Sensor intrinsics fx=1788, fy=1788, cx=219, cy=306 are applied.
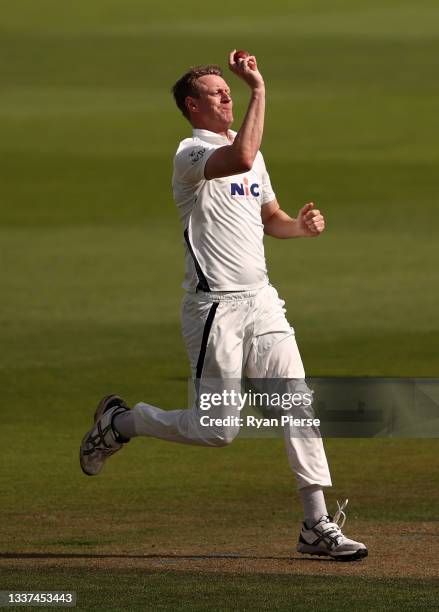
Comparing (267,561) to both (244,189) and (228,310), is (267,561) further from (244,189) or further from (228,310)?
(244,189)

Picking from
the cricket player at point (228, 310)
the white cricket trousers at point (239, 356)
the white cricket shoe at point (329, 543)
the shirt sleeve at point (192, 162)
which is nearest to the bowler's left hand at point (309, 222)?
the cricket player at point (228, 310)

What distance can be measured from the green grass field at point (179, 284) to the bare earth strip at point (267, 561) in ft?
0.08

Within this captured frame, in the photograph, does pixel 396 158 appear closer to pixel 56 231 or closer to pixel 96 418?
pixel 56 231

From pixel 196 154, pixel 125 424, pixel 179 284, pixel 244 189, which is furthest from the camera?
pixel 179 284

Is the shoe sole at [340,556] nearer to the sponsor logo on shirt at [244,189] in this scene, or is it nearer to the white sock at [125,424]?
the white sock at [125,424]

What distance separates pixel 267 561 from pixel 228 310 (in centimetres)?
107

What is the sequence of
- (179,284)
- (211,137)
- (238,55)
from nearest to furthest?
(238,55) < (211,137) < (179,284)

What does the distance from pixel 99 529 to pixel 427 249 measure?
16.3 m

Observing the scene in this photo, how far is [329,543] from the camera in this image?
292 inches

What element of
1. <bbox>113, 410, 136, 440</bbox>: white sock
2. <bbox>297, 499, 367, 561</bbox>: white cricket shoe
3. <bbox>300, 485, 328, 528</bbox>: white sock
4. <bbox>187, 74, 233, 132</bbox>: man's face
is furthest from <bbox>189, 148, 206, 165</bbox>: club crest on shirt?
<bbox>297, 499, 367, 561</bbox>: white cricket shoe

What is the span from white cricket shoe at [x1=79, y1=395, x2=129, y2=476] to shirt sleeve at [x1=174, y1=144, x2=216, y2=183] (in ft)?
3.78

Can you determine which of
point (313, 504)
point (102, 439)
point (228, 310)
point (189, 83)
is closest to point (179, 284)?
point (102, 439)

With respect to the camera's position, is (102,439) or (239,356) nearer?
(239,356)

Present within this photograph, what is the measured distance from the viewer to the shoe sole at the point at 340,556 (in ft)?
24.0
